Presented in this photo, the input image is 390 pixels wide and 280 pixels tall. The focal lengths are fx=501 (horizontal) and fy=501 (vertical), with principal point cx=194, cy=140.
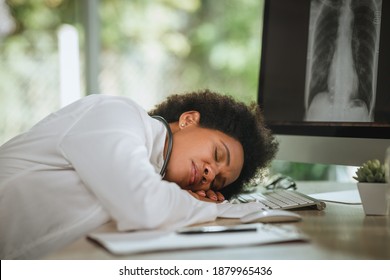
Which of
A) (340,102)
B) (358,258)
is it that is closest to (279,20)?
(340,102)

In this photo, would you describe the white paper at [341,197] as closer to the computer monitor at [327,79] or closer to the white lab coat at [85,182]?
the computer monitor at [327,79]

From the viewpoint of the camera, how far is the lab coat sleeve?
749mm

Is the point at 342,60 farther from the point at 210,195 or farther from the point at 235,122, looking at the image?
the point at 210,195

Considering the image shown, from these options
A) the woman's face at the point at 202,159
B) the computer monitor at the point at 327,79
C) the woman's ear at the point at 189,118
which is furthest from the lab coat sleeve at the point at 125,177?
the computer monitor at the point at 327,79

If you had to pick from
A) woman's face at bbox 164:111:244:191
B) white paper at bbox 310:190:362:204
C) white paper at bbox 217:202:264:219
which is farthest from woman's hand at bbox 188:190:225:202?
white paper at bbox 310:190:362:204

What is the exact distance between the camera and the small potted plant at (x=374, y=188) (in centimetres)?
99

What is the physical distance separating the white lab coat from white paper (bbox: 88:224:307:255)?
1.9 inches

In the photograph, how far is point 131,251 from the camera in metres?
0.62

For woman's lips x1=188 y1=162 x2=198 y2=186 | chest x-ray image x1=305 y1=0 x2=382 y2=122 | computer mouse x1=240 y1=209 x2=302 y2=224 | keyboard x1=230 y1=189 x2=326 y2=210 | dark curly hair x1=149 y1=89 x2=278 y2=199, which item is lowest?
keyboard x1=230 y1=189 x2=326 y2=210

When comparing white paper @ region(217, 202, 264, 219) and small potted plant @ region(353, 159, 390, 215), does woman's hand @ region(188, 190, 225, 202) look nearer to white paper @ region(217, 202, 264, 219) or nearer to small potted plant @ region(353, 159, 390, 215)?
white paper @ region(217, 202, 264, 219)

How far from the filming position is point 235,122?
116 cm

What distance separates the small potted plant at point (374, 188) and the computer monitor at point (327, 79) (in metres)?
0.13

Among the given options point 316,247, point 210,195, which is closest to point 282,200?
point 210,195
